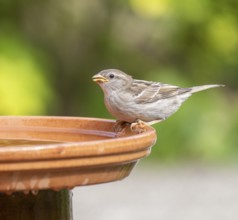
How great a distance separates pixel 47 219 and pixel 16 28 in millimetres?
6859

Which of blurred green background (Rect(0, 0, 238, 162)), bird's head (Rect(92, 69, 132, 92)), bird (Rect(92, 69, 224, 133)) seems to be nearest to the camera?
bird (Rect(92, 69, 224, 133))

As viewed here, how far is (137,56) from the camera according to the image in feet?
34.3

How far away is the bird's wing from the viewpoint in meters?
5.22

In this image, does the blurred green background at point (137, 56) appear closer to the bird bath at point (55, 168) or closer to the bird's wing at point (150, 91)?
the bird's wing at point (150, 91)

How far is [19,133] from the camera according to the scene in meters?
3.53

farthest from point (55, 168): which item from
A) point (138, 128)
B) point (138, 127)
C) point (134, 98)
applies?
point (134, 98)

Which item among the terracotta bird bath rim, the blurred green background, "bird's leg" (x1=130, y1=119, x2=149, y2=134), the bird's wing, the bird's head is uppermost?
the terracotta bird bath rim

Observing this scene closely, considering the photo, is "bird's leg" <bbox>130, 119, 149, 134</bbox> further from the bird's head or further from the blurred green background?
the blurred green background

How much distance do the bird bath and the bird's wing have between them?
1.77 m

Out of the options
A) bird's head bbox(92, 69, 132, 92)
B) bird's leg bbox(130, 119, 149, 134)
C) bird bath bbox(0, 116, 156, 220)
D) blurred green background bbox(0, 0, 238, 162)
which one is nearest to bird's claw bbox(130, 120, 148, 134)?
bird's leg bbox(130, 119, 149, 134)

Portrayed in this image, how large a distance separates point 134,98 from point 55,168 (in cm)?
253

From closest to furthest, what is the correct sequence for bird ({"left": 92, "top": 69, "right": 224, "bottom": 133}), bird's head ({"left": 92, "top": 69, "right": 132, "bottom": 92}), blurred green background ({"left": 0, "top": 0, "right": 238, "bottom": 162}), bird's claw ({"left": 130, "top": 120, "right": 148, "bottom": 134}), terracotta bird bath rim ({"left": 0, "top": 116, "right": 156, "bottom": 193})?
terracotta bird bath rim ({"left": 0, "top": 116, "right": 156, "bottom": 193})
bird's claw ({"left": 130, "top": 120, "right": 148, "bottom": 134})
bird ({"left": 92, "top": 69, "right": 224, "bottom": 133})
bird's head ({"left": 92, "top": 69, "right": 132, "bottom": 92})
blurred green background ({"left": 0, "top": 0, "right": 238, "bottom": 162})

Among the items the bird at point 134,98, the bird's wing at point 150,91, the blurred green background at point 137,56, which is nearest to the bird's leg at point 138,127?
the bird at point 134,98

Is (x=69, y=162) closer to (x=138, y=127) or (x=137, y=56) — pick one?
(x=138, y=127)
